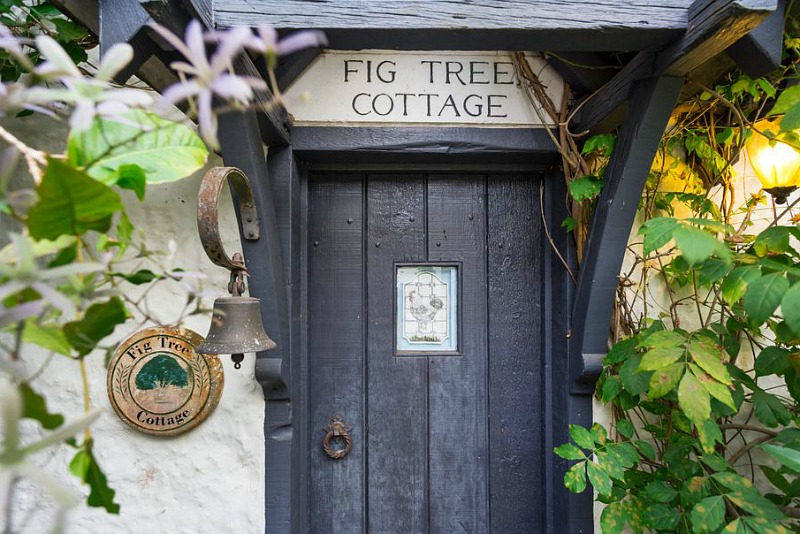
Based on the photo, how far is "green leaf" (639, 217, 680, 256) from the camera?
1068 millimetres

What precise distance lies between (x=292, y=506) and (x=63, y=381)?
0.76 m

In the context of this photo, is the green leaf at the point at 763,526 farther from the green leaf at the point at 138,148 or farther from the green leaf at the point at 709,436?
the green leaf at the point at 138,148

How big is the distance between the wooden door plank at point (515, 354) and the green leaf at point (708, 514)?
0.55m

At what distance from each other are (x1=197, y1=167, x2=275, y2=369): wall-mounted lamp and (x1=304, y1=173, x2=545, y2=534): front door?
470mm

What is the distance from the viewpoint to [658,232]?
3.54 feet

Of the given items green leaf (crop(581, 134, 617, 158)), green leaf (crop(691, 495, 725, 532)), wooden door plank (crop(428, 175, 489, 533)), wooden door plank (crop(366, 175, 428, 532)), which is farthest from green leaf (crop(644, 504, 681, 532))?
green leaf (crop(581, 134, 617, 158))

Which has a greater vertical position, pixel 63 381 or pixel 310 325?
pixel 310 325

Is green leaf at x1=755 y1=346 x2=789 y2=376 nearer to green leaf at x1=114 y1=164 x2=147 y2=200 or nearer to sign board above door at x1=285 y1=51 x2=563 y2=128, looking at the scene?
sign board above door at x1=285 y1=51 x2=563 y2=128

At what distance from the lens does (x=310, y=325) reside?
1.66 metres

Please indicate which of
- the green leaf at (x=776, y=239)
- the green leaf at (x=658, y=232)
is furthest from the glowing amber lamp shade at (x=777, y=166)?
the green leaf at (x=658, y=232)

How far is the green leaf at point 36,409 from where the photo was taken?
417 millimetres

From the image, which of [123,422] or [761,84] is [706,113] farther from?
[123,422]

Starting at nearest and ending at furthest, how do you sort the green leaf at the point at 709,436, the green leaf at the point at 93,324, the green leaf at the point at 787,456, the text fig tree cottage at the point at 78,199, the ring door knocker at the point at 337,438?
the text fig tree cottage at the point at 78,199
the green leaf at the point at 93,324
the green leaf at the point at 787,456
the green leaf at the point at 709,436
the ring door knocker at the point at 337,438

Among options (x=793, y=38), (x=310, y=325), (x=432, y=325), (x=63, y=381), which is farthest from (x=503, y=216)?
(x=63, y=381)
